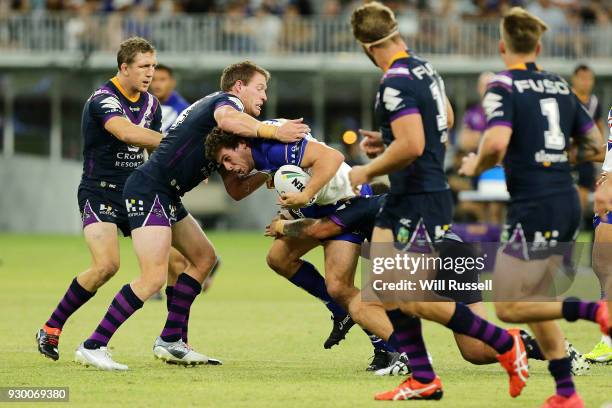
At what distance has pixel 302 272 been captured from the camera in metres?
9.71

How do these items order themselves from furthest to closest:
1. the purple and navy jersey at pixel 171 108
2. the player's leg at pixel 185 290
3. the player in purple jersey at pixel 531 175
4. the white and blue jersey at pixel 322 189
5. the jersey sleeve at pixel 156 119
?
the purple and navy jersey at pixel 171 108 → the jersey sleeve at pixel 156 119 → the player's leg at pixel 185 290 → the white and blue jersey at pixel 322 189 → the player in purple jersey at pixel 531 175

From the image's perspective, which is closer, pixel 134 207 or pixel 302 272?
pixel 134 207

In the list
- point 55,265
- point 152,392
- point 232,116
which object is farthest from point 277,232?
point 55,265

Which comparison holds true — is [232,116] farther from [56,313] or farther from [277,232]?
[56,313]

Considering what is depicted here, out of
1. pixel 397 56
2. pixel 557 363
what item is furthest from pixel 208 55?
pixel 557 363

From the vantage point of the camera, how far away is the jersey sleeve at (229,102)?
29.7 ft

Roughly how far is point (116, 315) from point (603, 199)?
3661mm

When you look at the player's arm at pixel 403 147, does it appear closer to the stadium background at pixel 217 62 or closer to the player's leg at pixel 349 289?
the player's leg at pixel 349 289

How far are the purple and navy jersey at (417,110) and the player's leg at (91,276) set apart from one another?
3.02m

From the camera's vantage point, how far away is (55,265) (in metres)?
20.5

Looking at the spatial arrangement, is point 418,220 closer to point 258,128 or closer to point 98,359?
point 258,128

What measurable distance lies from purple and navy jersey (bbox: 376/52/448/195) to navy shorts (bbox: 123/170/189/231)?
219cm

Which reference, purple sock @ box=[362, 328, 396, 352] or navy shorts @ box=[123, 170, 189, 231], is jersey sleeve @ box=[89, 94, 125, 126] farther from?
purple sock @ box=[362, 328, 396, 352]

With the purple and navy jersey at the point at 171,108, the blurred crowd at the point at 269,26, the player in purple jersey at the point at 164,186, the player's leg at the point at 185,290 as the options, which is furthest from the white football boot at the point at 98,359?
the blurred crowd at the point at 269,26
